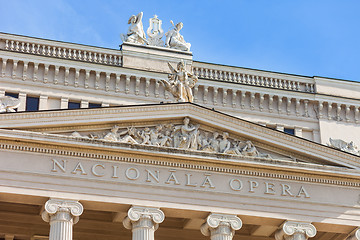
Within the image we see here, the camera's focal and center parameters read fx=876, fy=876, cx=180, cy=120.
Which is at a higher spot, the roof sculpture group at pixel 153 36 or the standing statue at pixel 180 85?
the roof sculpture group at pixel 153 36

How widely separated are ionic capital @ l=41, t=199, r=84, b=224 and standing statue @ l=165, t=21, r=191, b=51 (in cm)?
1987

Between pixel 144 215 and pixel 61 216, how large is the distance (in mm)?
3269

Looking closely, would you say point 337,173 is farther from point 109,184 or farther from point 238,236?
point 109,184

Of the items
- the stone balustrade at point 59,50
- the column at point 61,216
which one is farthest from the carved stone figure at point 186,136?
the stone balustrade at point 59,50

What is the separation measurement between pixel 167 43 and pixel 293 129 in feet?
29.5

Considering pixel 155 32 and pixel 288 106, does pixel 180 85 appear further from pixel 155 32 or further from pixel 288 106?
pixel 155 32

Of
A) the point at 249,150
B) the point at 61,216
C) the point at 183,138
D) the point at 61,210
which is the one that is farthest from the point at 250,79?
the point at 61,216

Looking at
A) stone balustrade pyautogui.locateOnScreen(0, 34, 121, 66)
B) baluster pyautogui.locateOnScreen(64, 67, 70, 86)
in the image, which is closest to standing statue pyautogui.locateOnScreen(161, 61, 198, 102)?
baluster pyautogui.locateOnScreen(64, 67, 70, 86)

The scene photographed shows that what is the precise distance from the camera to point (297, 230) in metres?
35.9

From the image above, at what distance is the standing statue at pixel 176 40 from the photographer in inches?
2039

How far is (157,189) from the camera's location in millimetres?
35125

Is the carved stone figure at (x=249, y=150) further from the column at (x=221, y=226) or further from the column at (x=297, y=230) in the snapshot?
the column at (x=297, y=230)

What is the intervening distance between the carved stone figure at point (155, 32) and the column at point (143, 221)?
19.0m

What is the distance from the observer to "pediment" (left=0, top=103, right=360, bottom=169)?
3494 cm
